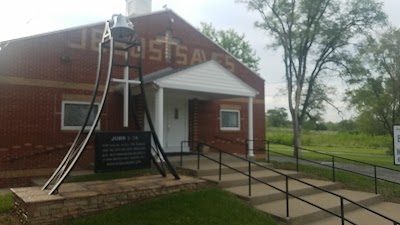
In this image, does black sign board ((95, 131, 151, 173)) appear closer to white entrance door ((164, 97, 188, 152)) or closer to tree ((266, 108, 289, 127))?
white entrance door ((164, 97, 188, 152))

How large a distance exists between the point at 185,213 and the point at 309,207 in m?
2.96

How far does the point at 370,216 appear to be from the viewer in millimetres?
7766

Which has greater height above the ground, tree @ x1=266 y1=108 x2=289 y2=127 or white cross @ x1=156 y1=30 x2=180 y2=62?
white cross @ x1=156 y1=30 x2=180 y2=62

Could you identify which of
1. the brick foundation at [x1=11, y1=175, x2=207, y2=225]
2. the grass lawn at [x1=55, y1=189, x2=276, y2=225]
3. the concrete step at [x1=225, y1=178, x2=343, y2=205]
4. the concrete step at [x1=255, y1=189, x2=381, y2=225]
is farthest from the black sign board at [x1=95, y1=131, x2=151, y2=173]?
the concrete step at [x1=255, y1=189, x2=381, y2=225]

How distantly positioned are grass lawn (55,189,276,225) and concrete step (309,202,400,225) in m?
1.55

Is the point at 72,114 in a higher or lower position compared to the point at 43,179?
higher

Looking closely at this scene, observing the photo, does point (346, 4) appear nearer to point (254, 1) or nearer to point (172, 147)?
point (254, 1)

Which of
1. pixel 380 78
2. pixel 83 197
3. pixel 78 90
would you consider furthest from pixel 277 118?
pixel 83 197

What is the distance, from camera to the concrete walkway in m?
7.16

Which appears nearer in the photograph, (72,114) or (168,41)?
(72,114)

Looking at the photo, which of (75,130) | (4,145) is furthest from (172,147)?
(4,145)

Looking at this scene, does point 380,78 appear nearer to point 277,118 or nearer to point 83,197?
point 83,197

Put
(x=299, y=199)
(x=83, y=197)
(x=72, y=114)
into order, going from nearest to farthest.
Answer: (x=83, y=197) < (x=299, y=199) < (x=72, y=114)

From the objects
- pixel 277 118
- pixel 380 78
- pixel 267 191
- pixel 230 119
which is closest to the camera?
pixel 267 191
